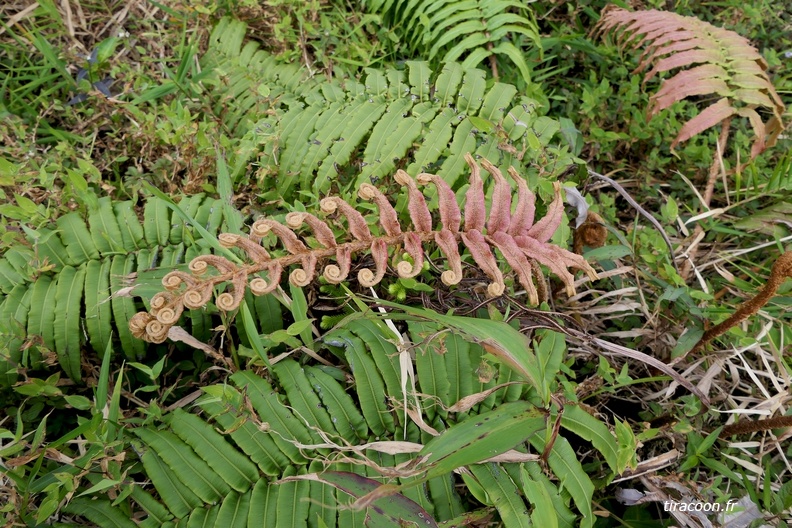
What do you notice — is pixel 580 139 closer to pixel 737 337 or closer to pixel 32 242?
pixel 737 337

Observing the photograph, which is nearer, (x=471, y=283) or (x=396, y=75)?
(x=471, y=283)

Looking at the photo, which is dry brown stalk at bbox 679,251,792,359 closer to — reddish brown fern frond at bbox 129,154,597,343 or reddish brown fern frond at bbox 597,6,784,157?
reddish brown fern frond at bbox 129,154,597,343

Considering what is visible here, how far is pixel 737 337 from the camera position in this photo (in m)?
2.28

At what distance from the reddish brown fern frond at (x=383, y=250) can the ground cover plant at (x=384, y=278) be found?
12 mm

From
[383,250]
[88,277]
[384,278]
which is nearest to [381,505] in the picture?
[383,250]

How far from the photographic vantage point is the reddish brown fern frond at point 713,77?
105 inches

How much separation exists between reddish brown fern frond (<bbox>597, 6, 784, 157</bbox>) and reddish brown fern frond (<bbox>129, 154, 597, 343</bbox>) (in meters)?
1.20

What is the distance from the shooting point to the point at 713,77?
2.75 metres

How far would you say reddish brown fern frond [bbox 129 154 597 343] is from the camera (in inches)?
64.9

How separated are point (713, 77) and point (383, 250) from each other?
214cm

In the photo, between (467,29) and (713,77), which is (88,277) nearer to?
(467,29)

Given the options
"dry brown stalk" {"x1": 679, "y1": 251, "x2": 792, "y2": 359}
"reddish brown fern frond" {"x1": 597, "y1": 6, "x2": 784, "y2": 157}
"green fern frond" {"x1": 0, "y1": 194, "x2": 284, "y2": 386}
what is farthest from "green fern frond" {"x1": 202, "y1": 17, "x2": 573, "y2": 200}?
"dry brown stalk" {"x1": 679, "y1": 251, "x2": 792, "y2": 359}

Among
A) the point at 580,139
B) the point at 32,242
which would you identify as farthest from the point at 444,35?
the point at 32,242

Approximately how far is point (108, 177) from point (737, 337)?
3.25 metres
